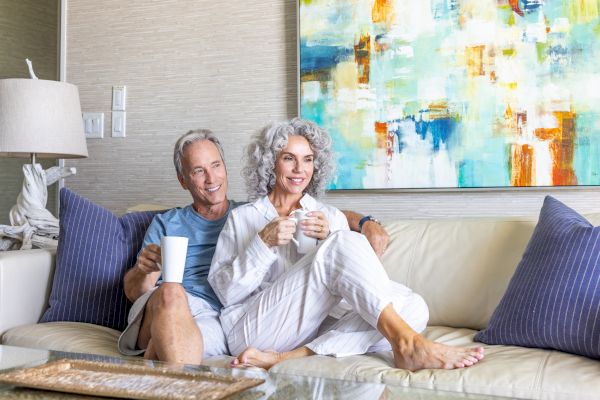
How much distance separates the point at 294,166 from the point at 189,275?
483 mm

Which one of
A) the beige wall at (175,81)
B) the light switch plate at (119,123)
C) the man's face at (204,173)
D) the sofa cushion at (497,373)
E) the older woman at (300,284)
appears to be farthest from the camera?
the light switch plate at (119,123)

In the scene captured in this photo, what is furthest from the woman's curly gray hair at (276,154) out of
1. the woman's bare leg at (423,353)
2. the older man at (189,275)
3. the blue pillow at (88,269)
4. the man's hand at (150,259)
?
the woman's bare leg at (423,353)

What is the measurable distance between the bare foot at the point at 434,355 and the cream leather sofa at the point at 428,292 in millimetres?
21

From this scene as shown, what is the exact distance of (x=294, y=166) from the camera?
2268mm

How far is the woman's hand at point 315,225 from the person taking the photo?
79.4 inches

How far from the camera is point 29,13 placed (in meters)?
3.68

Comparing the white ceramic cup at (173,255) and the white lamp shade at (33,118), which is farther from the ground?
the white lamp shade at (33,118)

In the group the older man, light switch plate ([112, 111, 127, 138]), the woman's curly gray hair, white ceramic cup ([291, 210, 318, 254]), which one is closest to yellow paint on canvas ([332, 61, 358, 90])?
the woman's curly gray hair

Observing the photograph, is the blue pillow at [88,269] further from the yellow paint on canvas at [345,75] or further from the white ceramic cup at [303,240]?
the yellow paint on canvas at [345,75]

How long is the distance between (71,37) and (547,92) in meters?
2.11

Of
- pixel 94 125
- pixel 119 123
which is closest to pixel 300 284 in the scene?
pixel 119 123

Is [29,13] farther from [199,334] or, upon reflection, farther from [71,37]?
→ [199,334]

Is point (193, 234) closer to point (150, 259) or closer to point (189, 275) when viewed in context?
point (189, 275)

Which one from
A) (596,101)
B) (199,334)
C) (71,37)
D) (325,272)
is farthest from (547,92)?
(71,37)
